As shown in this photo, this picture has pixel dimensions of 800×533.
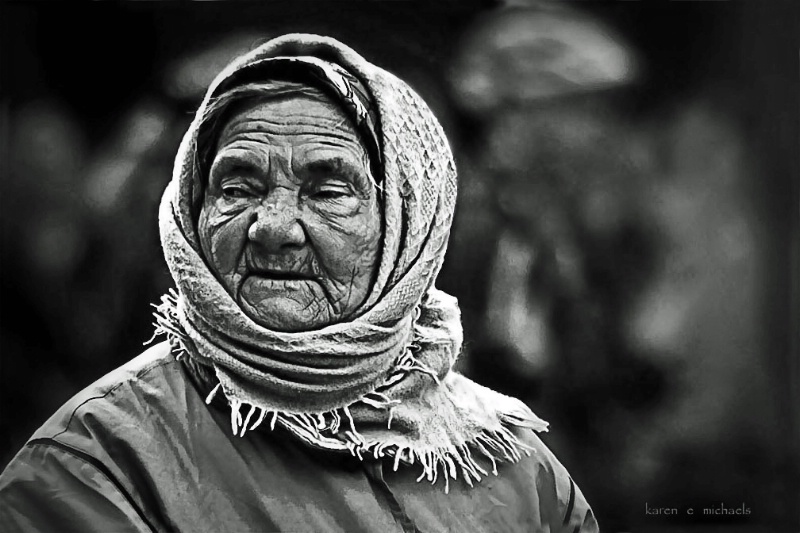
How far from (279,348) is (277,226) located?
19cm

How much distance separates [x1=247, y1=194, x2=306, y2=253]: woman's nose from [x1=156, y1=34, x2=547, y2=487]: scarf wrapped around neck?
103 millimetres

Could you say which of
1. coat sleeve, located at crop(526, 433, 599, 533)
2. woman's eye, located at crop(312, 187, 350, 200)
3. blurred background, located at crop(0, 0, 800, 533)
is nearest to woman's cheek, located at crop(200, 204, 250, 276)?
woman's eye, located at crop(312, 187, 350, 200)

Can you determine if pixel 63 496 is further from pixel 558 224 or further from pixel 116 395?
pixel 558 224

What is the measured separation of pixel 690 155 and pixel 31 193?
1.30 m

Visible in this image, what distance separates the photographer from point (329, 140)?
1659mm

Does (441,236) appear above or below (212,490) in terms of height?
above

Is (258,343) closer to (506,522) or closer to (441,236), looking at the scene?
(441,236)

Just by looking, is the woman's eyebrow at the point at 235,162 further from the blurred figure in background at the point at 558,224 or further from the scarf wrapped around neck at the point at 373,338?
the blurred figure in background at the point at 558,224

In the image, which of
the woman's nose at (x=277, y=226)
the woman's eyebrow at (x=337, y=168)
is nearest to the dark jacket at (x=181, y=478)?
the woman's nose at (x=277, y=226)

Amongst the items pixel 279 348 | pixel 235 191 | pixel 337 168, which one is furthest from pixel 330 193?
pixel 279 348

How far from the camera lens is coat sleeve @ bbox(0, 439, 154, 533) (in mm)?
1567

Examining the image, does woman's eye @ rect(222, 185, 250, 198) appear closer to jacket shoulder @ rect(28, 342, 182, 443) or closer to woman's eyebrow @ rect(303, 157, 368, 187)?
woman's eyebrow @ rect(303, 157, 368, 187)

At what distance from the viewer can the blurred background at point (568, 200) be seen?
1.99 meters

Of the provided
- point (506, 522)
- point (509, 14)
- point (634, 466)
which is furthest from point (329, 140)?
point (634, 466)
